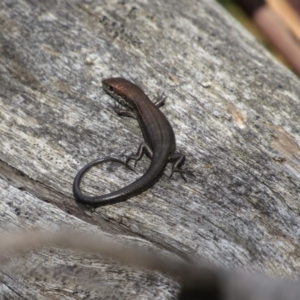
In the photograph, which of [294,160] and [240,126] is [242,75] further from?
[294,160]

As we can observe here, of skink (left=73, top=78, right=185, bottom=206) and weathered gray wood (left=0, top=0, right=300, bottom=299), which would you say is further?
skink (left=73, top=78, right=185, bottom=206)

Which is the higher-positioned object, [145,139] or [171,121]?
[171,121]

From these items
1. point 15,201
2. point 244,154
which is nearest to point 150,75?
point 244,154

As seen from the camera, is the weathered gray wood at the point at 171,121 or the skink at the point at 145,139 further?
the skink at the point at 145,139
